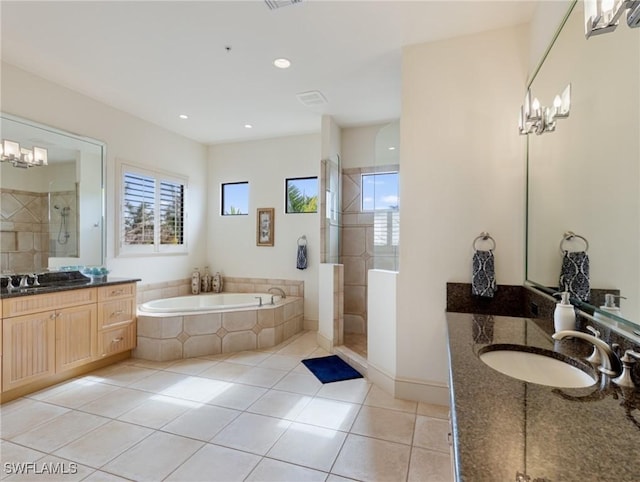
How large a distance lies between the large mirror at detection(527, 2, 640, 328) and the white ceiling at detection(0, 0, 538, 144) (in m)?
0.91

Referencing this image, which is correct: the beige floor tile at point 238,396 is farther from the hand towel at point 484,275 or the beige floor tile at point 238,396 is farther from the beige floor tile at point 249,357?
the hand towel at point 484,275

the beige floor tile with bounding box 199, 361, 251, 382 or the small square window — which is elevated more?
the small square window

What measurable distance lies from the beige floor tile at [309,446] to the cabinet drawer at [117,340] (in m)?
2.17

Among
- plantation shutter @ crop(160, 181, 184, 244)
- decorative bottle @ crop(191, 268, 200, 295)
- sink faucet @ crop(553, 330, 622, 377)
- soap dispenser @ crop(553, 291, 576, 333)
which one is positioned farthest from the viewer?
decorative bottle @ crop(191, 268, 200, 295)

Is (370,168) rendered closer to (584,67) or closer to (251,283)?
(251,283)

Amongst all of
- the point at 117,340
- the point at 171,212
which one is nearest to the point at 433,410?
the point at 117,340

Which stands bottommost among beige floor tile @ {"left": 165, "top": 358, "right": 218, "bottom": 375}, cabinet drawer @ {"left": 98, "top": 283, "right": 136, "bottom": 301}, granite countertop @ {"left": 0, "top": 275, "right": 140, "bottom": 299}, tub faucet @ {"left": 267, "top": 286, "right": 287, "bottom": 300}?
beige floor tile @ {"left": 165, "top": 358, "right": 218, "bottom": 375}

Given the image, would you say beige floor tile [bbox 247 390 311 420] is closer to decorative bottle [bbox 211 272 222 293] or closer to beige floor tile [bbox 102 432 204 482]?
beige floor tile [bbox 102 432 204 482]

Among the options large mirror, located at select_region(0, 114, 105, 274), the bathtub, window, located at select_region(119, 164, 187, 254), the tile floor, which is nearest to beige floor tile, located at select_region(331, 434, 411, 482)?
the tile floor

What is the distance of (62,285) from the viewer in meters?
2.99

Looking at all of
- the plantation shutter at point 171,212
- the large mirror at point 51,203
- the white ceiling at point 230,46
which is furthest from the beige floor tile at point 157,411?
the white ceiling at point 230,46

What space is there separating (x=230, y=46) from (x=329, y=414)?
9.65ft

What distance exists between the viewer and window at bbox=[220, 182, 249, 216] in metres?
5.02

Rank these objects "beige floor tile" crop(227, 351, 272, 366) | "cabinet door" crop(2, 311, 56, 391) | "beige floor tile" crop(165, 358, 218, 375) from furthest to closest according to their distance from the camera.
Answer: "beige floor tile" crop(227, 351, 272, 366) < "beige floor tile" crop(165, 358, 218, 375) < "cabinet door" crop(2, 311, 56, 391)
